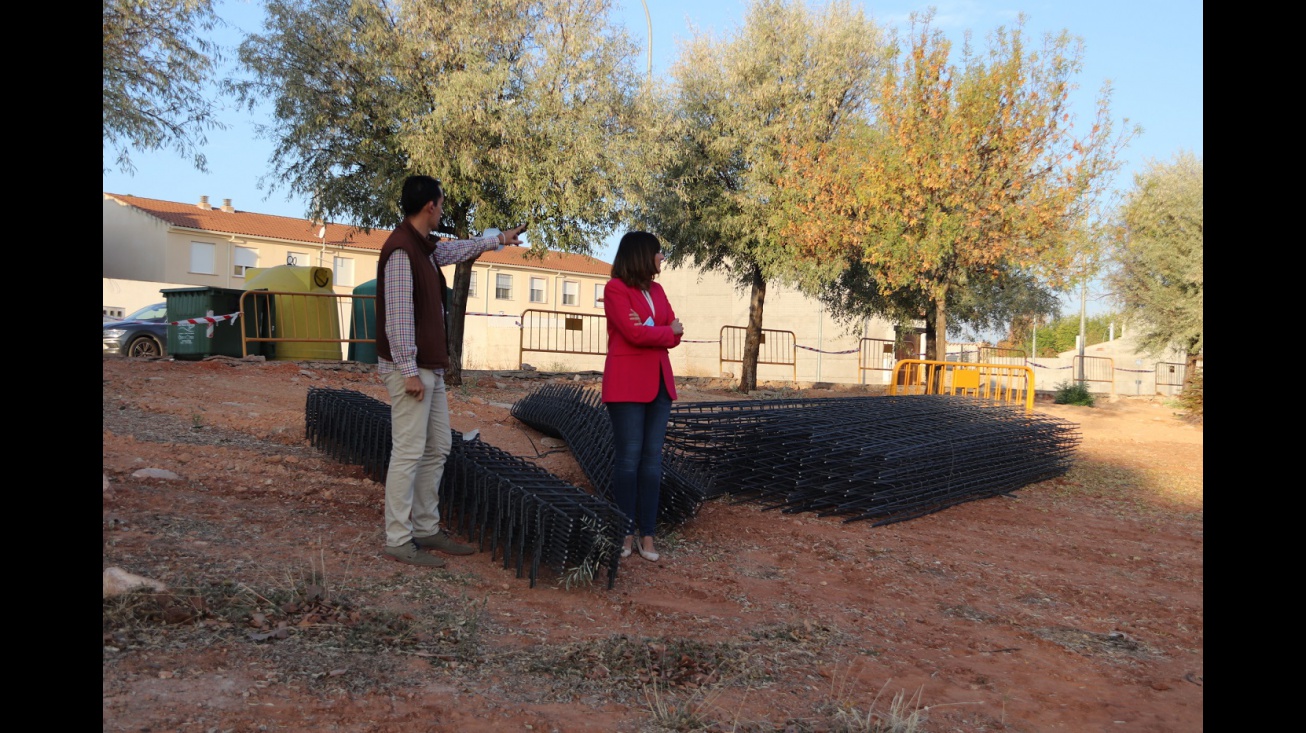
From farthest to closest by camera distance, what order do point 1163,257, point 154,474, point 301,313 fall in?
point 1163,257 → point 301,313 → point 154,474

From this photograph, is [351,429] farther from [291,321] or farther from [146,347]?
[146,347]

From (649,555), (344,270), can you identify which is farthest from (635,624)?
(344,270)

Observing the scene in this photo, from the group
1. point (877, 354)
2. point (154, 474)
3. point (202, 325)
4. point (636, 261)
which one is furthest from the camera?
point (877, 354)

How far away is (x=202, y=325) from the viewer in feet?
51.8

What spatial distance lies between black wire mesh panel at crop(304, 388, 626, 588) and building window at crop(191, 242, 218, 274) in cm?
3742

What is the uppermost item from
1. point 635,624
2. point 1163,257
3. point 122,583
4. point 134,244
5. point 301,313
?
point 134,244

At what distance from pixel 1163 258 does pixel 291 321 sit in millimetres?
23718

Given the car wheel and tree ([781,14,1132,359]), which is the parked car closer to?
the car wheel

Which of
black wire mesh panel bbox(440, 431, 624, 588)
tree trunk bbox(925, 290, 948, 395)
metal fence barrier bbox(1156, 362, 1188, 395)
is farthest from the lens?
metal fence barrier bbox(1156, 362, 1188, 395)

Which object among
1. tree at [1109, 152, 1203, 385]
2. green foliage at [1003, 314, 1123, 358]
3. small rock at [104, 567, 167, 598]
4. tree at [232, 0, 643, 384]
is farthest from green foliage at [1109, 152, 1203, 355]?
green foliage at [1003, 314, 1123, 358]

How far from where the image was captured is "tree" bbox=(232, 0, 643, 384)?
43.6 feet

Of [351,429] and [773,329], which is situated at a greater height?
[773,329]

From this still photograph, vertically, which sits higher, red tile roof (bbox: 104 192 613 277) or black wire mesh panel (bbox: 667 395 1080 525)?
red tile roof (bbox: 104 192 613 277)

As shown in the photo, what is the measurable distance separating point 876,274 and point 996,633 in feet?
44.2
